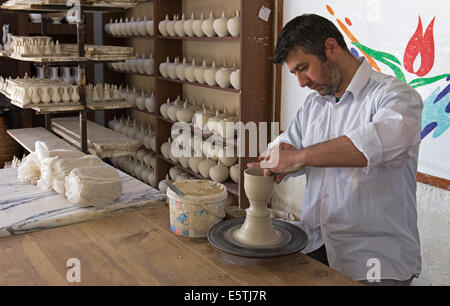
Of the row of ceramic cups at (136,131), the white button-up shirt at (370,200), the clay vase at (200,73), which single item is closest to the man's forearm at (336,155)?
the white button-up shirt at (370,200)

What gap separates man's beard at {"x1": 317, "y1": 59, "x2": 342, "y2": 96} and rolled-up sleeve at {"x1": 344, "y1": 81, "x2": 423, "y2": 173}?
0.98 ft

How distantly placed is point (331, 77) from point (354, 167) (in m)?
0.40

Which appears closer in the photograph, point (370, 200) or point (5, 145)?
point (370, 200)

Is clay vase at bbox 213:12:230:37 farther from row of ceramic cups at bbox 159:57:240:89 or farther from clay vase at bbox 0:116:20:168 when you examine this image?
clay vase at bbox 0:116:20:168

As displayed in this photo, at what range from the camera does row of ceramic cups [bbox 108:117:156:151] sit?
5.27m

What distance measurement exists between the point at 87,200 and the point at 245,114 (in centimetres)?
193

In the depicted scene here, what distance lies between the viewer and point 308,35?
5.99 ft

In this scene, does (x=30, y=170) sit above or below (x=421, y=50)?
below

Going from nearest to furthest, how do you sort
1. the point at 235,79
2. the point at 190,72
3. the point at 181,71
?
→ the point at 235,79 < the point at 190,72 < the point at 181,71

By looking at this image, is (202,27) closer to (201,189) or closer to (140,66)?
(140,66)

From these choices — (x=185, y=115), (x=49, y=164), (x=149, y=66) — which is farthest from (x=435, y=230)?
(x=149, y=66)

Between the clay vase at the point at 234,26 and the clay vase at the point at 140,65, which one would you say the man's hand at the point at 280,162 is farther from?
the clay vase at the point at 140,65

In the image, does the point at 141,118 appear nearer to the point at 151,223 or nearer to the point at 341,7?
the point at 341,7

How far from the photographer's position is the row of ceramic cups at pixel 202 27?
3.73m
